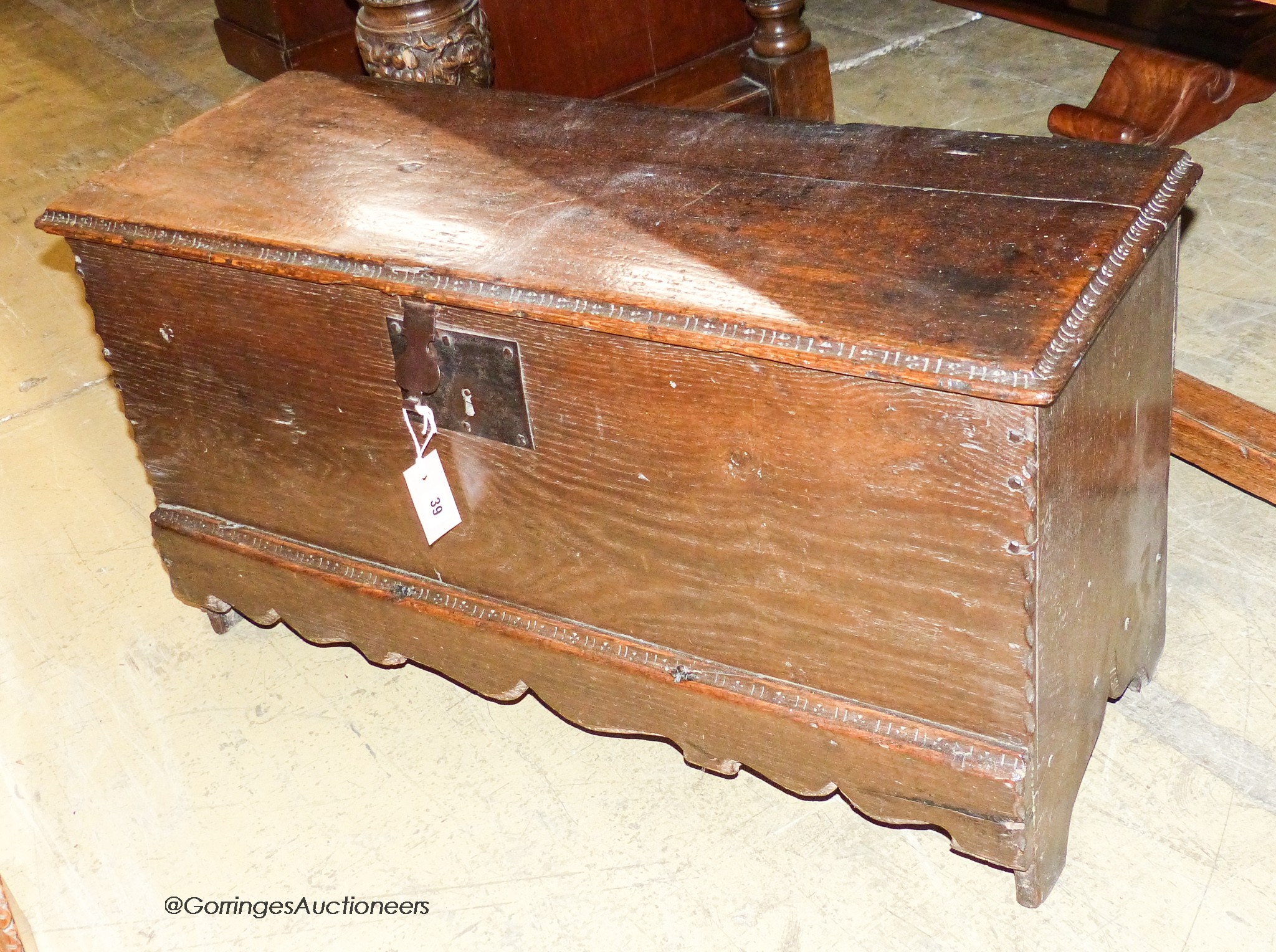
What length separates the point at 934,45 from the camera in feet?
12.2

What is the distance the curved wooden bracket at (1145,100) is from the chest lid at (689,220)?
1.15 meters

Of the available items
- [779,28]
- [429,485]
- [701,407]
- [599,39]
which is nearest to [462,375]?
[429,485]

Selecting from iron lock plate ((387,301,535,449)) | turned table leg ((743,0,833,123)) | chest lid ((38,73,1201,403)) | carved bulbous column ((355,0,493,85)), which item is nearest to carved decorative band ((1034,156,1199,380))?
chest lid ((38,73,1201,403))

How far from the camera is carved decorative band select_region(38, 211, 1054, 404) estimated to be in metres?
1.23

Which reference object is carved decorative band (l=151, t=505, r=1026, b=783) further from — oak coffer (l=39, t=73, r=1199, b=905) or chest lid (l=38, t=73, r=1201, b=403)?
chest lid (l=38, t=73, r=1201, b=403)

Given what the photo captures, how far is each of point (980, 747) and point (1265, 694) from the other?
1.95 ft

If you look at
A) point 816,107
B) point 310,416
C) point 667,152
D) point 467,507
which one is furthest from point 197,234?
point 816,107

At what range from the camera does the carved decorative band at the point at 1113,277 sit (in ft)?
3.98

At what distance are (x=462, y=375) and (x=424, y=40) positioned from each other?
82 cm

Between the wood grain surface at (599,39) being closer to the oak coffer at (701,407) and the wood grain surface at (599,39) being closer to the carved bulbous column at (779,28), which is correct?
the carved bulbous column at (779,28)

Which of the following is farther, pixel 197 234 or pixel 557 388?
pixel 197 234

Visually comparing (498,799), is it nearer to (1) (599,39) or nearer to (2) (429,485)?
(2) (429,485)

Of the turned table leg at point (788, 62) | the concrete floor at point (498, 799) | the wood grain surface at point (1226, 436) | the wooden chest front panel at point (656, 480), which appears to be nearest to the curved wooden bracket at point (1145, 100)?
the concrete floor at point (498, 799)

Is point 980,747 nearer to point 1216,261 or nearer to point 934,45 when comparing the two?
point 1216,261
